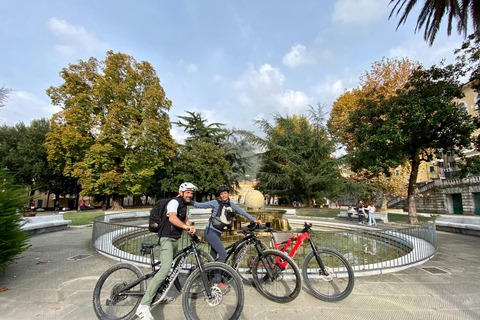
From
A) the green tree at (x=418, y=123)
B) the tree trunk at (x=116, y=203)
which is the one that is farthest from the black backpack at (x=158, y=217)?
the tree trunk at (x=116, y=203)

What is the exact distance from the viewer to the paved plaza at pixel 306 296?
366 cm

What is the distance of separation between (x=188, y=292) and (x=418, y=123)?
15066 millimetres

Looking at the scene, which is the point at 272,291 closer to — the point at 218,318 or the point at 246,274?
the point at 246,274

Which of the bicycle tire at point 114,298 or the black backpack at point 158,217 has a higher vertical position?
the black backpack at point 158,217

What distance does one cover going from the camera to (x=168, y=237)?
146 inches

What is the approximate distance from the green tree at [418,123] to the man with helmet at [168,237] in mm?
14034

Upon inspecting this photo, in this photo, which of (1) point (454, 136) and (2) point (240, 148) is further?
(2) point (240, 148)

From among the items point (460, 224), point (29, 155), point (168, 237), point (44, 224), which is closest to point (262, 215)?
point (168, 237)

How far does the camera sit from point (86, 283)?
488 centimetres

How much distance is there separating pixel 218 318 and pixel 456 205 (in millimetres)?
39122

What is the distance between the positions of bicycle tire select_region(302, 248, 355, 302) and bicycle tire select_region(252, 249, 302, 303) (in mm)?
432

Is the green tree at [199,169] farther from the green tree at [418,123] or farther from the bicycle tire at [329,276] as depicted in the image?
the bicycle tire at [329,276]

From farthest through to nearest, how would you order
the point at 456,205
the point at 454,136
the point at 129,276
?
the point at 456,205, the point at 454,136, the point at 129,276

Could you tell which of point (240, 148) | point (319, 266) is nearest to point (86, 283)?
point (319, 266)
